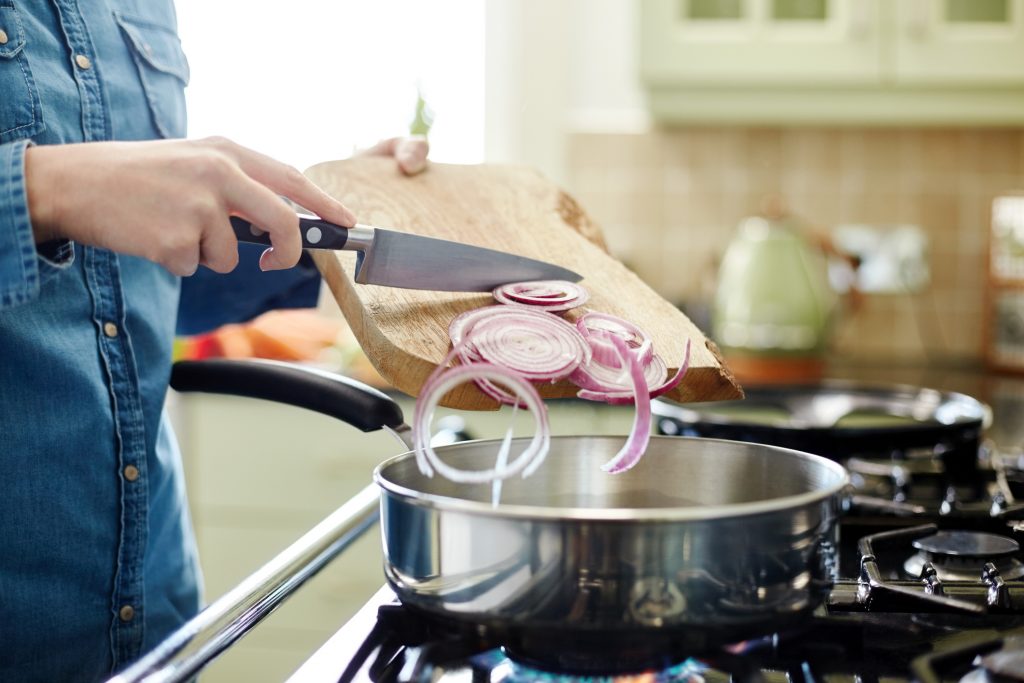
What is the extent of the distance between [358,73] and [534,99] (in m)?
0.43

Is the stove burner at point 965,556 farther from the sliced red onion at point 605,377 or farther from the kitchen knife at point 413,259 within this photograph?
the kitchen knife at point 413,259

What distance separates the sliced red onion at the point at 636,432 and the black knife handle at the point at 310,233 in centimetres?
19

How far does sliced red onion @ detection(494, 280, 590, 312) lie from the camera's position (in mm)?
714

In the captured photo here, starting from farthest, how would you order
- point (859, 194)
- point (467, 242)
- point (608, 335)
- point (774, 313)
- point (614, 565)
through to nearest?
point (859, 194)
point (774, 313)
point (467, 242)
point (608, 335)
point (614, 565)

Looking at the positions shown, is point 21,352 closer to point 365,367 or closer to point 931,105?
point 365,367

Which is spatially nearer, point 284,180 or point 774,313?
point 284,180

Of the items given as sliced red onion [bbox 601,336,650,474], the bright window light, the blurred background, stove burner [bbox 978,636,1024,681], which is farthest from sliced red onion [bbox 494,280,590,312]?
the bright window light

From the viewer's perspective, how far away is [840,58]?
73.7 inches

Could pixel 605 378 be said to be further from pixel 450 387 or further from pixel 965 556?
pixel 965 556

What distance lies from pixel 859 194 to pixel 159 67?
170 centimetres

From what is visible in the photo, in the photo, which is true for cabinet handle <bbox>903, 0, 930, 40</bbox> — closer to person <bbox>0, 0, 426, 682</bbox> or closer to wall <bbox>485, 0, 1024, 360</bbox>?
wall <bbox>485, 0, 1024, 360</bbox>

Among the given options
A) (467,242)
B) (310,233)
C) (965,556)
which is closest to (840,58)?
(467,242)

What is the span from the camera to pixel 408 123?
2383 millimetres

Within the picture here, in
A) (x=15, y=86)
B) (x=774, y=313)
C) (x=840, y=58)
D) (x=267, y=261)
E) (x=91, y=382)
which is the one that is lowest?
(x=774, y=313)
